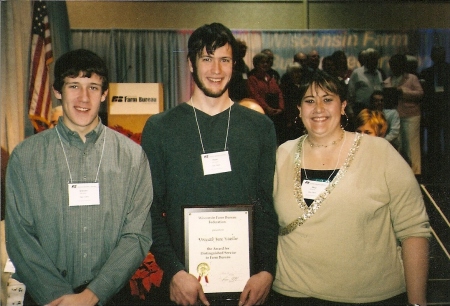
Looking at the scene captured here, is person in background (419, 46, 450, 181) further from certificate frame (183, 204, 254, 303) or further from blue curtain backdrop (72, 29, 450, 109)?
certificate frame (183, 204, 254, 303)

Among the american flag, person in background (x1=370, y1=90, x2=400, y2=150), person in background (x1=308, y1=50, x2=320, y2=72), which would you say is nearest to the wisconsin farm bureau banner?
person in background (x1=308, y1=50, x2=320, y2=72)

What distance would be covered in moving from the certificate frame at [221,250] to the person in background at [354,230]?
185 millimetres

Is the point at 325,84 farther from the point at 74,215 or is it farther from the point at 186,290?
the point at 74,215

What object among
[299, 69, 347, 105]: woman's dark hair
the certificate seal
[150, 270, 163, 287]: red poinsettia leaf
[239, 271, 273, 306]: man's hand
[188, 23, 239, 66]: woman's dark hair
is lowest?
[150, 270, 163, 287]: red poinsettia leaf

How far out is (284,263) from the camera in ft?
6.98

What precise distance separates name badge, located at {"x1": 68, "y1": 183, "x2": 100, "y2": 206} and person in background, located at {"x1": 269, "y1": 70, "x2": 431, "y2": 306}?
91 cm

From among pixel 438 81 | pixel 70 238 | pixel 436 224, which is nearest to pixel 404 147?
pixel 438 81

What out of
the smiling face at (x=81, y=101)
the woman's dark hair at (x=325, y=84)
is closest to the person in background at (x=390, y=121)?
the woman's dark hair at (x=325, y=84)

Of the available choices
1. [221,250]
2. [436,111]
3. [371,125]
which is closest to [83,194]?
[221,250]

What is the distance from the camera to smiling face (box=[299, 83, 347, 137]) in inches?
84.4

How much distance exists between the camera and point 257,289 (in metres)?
2.08

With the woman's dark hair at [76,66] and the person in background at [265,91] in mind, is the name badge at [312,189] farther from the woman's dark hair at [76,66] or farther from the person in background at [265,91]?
the person in background at [265,91]

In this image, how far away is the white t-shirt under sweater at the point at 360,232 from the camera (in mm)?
2012

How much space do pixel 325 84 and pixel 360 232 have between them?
2.44ft
